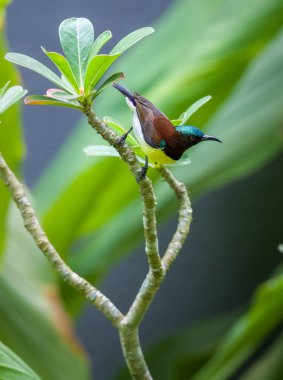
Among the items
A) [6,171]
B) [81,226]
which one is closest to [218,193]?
[81,226]

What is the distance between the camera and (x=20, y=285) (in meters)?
0.73

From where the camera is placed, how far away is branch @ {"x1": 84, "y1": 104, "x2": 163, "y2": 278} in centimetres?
28

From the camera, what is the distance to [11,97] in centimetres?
29

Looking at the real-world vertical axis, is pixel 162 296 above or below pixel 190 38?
below

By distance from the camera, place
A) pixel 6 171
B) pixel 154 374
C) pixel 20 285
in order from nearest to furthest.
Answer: pixel 6 171
pixel 20 285
pixel 154 374

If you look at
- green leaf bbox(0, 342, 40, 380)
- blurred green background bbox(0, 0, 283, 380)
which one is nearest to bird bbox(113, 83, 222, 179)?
green leaf bbox(0, 342, 40, 380)

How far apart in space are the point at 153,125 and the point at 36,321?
0.45 meters

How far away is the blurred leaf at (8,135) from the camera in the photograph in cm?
59

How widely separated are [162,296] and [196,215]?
6.7 inches

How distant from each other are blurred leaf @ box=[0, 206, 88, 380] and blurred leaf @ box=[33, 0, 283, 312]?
0.31ft

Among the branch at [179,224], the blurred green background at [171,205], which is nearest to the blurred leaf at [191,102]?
the blurred green background at [171,205]

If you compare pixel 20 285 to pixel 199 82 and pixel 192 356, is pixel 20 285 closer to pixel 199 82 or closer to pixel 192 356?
pixel 199 82

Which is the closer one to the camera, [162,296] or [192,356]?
[192,356]

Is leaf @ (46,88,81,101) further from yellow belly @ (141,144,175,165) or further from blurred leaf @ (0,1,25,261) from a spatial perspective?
blurred leaf @ (0,1,25,261)
